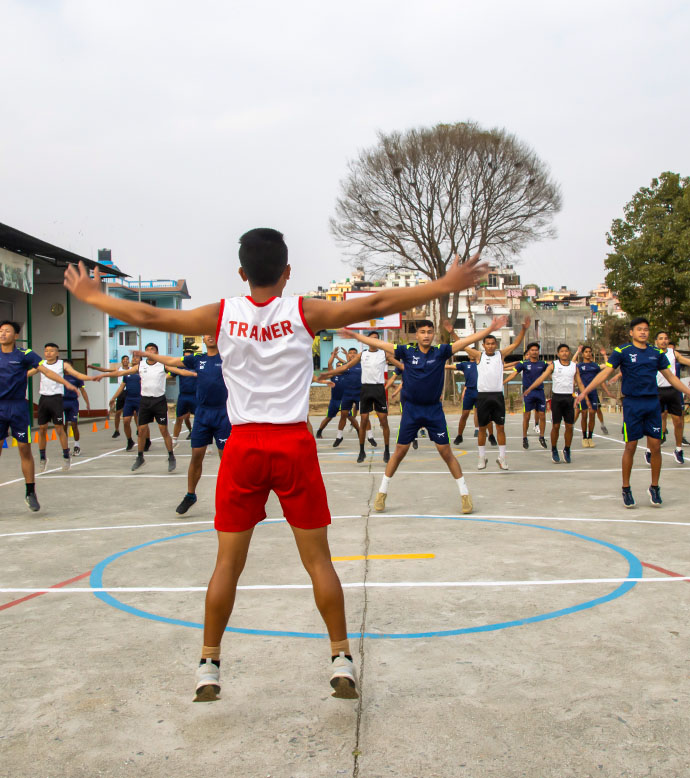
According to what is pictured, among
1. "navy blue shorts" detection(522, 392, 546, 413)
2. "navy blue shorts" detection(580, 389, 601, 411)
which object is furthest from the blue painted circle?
"navy blue shorts" detection(522, 392, 546, 413)

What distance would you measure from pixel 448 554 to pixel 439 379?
2599 mm

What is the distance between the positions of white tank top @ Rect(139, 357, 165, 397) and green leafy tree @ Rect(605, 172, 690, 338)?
23480 millimetres

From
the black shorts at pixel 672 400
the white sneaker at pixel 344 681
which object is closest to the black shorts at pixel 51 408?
the black shorts at pixel 672 400

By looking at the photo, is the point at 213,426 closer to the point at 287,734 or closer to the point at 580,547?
the point at 580,547

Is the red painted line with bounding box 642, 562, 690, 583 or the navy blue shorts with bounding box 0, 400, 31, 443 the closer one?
the red painted line with bounding box 642, 562, 690, 583

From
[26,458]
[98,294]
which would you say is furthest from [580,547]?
[26,458]

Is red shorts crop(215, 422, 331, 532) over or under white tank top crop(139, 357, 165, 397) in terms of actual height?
under

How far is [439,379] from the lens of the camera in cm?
812

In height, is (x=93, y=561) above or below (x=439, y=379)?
below

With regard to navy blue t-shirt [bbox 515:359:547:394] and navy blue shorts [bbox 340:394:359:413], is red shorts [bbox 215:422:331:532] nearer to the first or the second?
navy blue shorts [bbox 340:394:359:413]

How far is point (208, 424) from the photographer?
8.23 metres

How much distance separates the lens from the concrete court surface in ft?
9.11

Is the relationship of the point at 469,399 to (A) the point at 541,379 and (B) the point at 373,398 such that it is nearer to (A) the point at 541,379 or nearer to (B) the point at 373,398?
(A) the point at 541,379

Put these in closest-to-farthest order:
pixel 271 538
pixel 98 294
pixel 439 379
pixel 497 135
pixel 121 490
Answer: pixel 98 294
pixel 271 538
pixel 439 379
pixel 121 490
pixel 497 135
